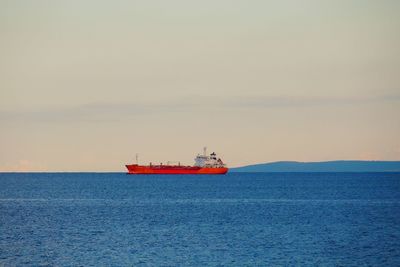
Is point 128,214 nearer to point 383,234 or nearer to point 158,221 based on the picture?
point 158,221

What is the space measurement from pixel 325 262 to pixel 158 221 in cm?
3071

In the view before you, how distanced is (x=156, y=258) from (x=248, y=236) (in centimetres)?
1439

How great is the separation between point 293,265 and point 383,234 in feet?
62.7

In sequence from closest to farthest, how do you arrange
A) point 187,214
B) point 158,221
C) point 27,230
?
point 27,230
point 158,221
point 187,214

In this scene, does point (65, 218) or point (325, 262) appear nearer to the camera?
point (325, 262)

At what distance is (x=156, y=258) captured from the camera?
163ft

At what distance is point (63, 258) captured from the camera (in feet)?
163

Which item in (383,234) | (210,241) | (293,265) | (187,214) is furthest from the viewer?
(187,214)

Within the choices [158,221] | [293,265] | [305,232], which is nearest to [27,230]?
[158,221]

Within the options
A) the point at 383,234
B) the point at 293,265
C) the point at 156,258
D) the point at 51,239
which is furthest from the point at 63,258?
the point at 383,234

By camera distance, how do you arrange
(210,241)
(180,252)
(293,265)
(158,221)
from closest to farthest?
(293,265), (180,252), (210,241), (158,221)

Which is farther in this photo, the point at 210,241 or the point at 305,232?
the point at 305,232

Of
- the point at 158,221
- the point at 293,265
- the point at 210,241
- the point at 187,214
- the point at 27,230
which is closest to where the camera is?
the point at 293,265

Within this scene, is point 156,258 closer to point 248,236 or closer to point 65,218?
point 248,236
